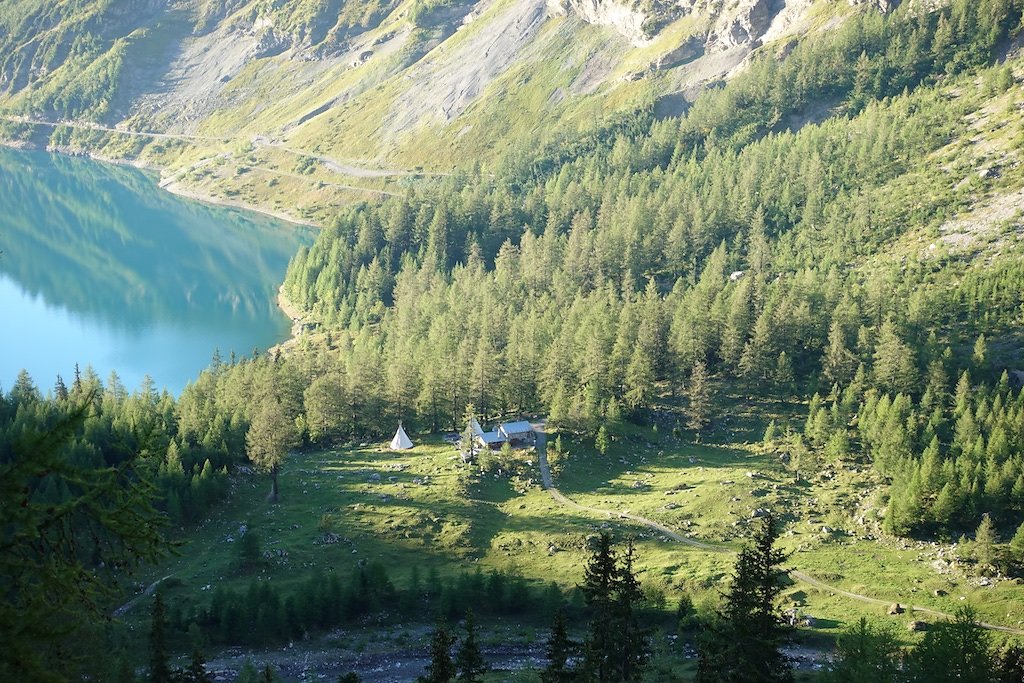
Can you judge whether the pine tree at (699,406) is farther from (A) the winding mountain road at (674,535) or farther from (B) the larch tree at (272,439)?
(B) the larch tree at (272,439)

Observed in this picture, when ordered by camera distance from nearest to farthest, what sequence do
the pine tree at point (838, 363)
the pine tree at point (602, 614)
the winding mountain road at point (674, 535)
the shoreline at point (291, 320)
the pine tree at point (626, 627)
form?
the pine tree at point (602, 614), the pine tree at point (626, 627), the winding mountain road at point (674, 535), the pine tree at point (838, 363), the shoreline at point (291, 320)

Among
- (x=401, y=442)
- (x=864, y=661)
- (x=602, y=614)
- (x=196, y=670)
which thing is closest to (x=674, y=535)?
(x=401, y=442)

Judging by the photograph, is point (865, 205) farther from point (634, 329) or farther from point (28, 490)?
point (28, 490)

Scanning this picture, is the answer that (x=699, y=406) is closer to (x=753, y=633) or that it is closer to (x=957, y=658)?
(x=957, y=658)

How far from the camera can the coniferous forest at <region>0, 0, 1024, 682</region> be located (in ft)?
118

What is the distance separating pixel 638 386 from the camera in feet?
324

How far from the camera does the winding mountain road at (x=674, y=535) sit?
58719 millimetres

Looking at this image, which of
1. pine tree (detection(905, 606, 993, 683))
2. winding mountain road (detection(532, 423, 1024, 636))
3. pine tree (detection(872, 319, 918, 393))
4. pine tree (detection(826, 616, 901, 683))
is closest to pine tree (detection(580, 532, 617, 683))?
pine tree (detection(826, 616, 901, 683))

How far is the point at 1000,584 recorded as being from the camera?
202 ft

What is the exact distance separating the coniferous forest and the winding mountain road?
1.49 meters

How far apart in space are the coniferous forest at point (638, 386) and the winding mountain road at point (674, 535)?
1.49m

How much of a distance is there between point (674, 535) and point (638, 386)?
2662 centimetres

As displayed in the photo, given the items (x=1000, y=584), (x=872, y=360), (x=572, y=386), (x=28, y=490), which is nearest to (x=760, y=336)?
(x=872, y=360)

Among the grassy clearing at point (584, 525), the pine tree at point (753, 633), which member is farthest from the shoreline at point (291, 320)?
the pine tree at point (753, 633)
